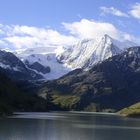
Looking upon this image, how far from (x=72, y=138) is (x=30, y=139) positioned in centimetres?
1251

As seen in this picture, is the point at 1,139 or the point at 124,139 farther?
the point at 124,139

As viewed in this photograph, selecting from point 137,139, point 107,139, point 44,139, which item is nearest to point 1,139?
point 44,139

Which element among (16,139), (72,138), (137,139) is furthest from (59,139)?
(137,139)

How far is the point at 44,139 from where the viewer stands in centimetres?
10825

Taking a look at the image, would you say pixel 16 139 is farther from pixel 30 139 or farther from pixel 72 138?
pixel 72 138

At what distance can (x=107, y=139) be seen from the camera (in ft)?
375

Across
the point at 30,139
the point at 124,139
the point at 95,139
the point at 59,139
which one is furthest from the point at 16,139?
the point at 124,139

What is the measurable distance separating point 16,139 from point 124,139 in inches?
1162

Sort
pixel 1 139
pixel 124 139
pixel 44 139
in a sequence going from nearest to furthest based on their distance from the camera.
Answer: pixel 1 139 < pixel 44 139 < pixel 124 139

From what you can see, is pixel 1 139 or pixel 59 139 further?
pixel 59 139

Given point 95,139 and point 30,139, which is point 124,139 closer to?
point 95,139

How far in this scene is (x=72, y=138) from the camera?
113312 millimetres

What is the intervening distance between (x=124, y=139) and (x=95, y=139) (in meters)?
8.20

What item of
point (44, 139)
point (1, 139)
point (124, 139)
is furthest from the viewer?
point (124, 139)
